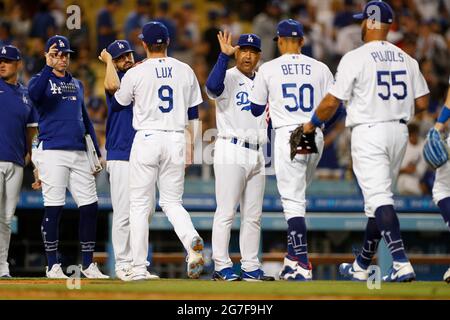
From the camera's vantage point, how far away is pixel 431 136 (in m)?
8.38

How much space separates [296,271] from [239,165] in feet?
3.43

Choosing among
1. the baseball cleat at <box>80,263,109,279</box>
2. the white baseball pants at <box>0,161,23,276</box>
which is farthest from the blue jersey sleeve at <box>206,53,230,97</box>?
the white baseball pants at <box>0,161,23,276</box>

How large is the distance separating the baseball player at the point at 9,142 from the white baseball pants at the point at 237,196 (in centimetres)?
194

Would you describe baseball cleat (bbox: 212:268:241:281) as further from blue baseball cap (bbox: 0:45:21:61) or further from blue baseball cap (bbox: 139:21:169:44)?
Result: blue baseball cap (bbox: 0:45:21:61)

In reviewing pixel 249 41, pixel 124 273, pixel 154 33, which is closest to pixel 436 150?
pixel 249 41

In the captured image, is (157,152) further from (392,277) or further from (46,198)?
(392,277)

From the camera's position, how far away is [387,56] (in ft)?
27.6

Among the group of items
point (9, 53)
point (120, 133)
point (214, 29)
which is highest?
point (214, 29)

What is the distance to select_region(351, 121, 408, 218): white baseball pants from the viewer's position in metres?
8.27

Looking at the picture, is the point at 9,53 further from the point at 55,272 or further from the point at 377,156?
the point at 377,156

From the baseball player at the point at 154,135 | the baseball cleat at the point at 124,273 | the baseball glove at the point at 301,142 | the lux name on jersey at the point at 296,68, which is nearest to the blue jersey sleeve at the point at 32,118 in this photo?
the baseball player at the point at 154,135

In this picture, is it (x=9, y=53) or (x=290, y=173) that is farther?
(x=9, y=53)
